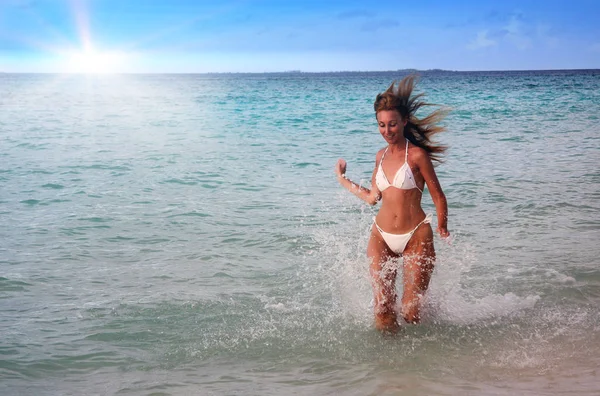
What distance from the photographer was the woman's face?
4.96 m

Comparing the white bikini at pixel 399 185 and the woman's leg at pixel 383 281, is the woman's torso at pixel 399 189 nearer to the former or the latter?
the white bikini at pixel 399 185

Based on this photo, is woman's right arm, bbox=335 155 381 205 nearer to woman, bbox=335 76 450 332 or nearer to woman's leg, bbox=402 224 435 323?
woman, bbox=335 76 450 332

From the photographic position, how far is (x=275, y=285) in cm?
679

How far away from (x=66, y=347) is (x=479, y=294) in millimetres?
3819

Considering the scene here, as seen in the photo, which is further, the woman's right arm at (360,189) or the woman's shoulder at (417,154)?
the woman's right arm at (360,189)

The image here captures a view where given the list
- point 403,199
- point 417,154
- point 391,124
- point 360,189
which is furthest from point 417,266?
point 391,124

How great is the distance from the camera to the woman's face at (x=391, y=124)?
496 centimetres

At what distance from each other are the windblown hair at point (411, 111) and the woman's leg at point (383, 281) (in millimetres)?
808

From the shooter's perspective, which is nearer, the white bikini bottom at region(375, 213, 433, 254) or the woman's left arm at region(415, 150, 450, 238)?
the woman's left arm at region(415, 150, 450, 238)

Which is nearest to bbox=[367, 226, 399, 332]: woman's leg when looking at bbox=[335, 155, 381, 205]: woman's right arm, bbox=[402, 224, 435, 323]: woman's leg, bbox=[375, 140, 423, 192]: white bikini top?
bbox=[402, 224, 435, 323]: woman's leg

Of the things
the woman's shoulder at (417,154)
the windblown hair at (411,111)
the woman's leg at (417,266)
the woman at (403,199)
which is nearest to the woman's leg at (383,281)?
the woman at (403,199)

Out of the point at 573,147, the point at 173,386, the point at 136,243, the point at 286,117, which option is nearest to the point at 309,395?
the point at 173,386

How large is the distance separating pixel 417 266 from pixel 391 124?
112cm

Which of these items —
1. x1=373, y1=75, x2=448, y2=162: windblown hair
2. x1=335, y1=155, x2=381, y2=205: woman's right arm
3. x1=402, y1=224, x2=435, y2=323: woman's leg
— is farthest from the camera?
x1=335, y1=155, x2=381, y2=205: woman's right arm
